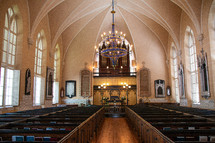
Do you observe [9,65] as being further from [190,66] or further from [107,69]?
[190,66]

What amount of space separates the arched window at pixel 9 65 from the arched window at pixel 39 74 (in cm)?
291

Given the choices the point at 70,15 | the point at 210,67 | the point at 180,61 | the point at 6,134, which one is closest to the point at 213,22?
the point at 210,67

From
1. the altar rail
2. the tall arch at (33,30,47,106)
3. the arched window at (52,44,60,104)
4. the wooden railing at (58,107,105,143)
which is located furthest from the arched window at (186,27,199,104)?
the arched window at (52,44,60,104)

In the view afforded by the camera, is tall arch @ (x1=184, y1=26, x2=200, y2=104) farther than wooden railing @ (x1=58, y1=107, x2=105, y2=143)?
Yes

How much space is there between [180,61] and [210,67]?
4.95 meters

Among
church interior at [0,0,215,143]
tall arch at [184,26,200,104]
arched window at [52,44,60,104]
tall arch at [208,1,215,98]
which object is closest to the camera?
church interior at [0,0,215,143]

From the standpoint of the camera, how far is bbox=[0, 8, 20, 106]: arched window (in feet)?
36.1

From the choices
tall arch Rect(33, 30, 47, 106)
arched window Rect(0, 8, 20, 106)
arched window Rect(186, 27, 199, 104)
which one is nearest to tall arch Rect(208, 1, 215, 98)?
arched window Rect(186, 27, 199, 104)

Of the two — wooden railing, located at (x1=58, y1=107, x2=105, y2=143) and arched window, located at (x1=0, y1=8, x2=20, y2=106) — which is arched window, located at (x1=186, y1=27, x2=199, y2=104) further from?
arched window, located at (x1=0, y1=8, x2=20, y2=106)

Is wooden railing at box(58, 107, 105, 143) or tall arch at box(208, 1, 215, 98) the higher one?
tall arch at box(208, 1, 215, 98)

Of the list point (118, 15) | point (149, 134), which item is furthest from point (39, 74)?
point (149, 134)

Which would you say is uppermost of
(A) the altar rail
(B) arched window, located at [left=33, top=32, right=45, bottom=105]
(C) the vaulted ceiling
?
(C) the vaulted ceiling

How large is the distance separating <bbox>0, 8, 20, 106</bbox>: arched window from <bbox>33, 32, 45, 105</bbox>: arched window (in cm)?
291

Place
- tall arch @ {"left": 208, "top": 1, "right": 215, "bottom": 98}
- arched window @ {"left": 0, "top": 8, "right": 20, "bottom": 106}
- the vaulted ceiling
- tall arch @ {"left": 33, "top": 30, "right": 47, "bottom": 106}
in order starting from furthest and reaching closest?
tall arch @ {"left": 33, "top": 30, "right": 47, "bottom": 106}
the vaulted ceiling
tall arch @ {"left": 208, "top": 1, "right": 215, "bottom": 98}
arched window @ {"left": 0, "top": 8, "right": 20, "bottom": 106}
